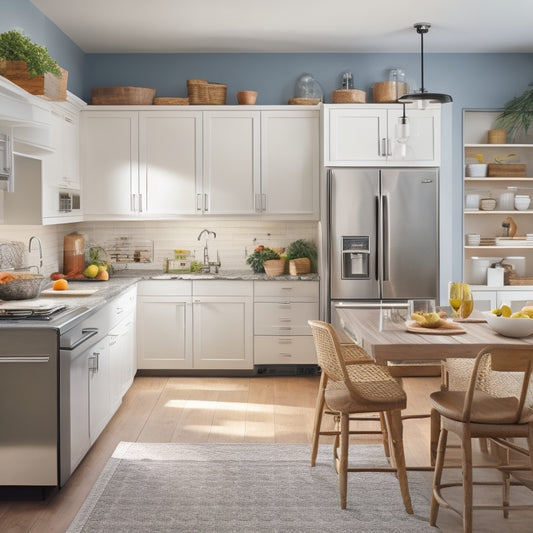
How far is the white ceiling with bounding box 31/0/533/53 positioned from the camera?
16.7ft

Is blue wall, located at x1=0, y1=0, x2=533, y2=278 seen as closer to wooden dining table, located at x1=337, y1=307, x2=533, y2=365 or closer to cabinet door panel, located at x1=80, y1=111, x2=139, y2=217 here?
cabinet door panel, located at x1=80, y1=111, x2=139, y2=217

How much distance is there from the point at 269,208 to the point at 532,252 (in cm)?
254

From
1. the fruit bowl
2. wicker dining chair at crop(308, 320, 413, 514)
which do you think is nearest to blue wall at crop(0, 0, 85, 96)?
wicker dining chair at crop(308, 320, 413, 514)

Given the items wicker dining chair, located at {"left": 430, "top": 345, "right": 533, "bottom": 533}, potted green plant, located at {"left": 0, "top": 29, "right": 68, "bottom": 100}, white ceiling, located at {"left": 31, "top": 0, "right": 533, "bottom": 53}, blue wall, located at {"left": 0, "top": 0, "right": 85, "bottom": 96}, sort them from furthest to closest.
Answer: white ceiling, located at {"left": 31, "top": 0, "right": 533, "bottom": 53}
blue wall, located at {"left": 0, "top": 0, "right": 85, "bottom": 96}
potted green plant, located at {"left": 0, "top": 29, "right": 68, "bottom": 100}
wicker dining chair, located at {"left": 430, "top": 345, "right": 533, "bottom": 533}

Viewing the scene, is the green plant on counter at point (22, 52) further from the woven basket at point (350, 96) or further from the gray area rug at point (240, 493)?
the woven basket at point (350, 96)

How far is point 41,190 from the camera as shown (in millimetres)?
4648

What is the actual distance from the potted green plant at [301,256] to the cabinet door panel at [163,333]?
97 centimetres

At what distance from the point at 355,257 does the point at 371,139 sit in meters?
1.00

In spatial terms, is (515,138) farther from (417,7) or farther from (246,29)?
(246,29)

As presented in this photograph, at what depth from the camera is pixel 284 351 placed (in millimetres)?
6148

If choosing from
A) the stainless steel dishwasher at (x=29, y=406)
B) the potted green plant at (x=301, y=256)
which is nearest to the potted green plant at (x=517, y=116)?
the potted green plant at (x=301, y=256)

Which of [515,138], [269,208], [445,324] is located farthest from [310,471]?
[515,138]

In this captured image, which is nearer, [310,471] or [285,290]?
[310,471]

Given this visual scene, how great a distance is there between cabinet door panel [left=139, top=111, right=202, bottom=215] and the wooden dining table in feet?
9.65
